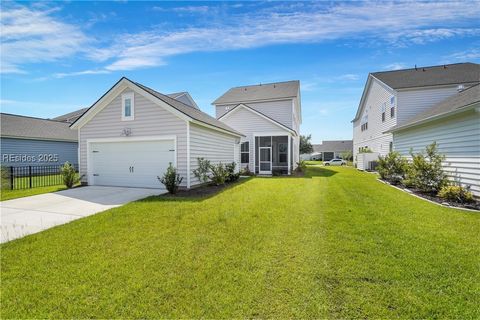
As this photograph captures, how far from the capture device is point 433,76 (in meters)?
18.2

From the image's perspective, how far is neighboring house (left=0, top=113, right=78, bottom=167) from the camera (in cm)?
1692

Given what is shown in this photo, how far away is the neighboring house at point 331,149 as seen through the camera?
61906mm

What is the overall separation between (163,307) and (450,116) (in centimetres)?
1125

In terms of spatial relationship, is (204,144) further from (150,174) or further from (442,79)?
(442,79)

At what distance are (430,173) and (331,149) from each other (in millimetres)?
57749

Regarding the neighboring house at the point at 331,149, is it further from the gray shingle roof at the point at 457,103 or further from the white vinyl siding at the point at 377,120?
the gray shingle roof at the point at 457,103

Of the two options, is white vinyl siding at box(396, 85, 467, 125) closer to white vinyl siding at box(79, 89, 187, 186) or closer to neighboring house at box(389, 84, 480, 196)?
neighboring house at box(389, 84, 480, 196)

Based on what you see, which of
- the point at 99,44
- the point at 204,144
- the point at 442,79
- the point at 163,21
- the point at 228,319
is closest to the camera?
the point at 228,319

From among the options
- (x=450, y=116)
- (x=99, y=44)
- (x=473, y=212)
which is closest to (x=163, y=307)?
(x=473, y=212)

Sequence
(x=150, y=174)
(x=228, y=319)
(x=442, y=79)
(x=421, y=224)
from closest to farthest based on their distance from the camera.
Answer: (x=228, y=319)
(x=421, y=224)
(x=150, y=174)
(x=442, y=79)

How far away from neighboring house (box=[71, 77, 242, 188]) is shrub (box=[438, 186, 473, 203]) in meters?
9.53

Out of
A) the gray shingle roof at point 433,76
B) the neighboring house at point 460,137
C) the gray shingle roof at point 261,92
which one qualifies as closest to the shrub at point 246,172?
the gray shingle roof at point 261,92

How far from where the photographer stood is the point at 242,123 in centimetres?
1825

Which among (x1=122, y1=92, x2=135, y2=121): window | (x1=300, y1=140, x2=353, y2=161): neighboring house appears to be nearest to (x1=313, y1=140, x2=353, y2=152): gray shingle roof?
(x1=300, y1=140, x2=353, y2=161): neighboring house
